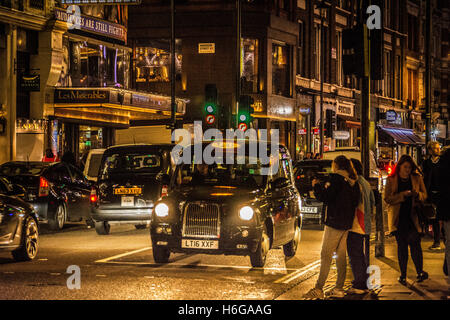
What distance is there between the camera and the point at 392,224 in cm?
1112

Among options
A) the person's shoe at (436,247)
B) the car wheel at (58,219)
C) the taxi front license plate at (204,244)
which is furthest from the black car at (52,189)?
the person's shoe at (436,247)

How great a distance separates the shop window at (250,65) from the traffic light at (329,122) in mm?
5155

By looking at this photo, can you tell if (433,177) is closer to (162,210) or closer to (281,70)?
(162,210)

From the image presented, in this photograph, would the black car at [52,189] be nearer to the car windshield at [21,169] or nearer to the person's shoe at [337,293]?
the car windshield at [21,169]

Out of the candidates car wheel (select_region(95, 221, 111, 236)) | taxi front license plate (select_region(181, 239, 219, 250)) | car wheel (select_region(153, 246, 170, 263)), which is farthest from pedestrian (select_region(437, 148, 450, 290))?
car wheel (select_region(95, 221, 111, 236))

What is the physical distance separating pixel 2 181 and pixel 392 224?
638 centimetres

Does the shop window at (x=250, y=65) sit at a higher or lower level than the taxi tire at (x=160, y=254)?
higher

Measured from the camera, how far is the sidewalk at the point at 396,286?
9.97m

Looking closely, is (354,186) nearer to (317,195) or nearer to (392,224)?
(317,195)

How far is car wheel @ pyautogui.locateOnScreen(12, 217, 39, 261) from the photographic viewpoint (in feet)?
43.2

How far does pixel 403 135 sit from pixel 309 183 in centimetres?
4578

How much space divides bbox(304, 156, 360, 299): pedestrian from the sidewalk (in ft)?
0.98

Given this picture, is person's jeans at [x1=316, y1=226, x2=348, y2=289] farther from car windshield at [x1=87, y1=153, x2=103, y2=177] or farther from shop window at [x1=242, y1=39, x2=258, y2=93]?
shop window at [x1=242, y1=39, x2=258, y2=93]
